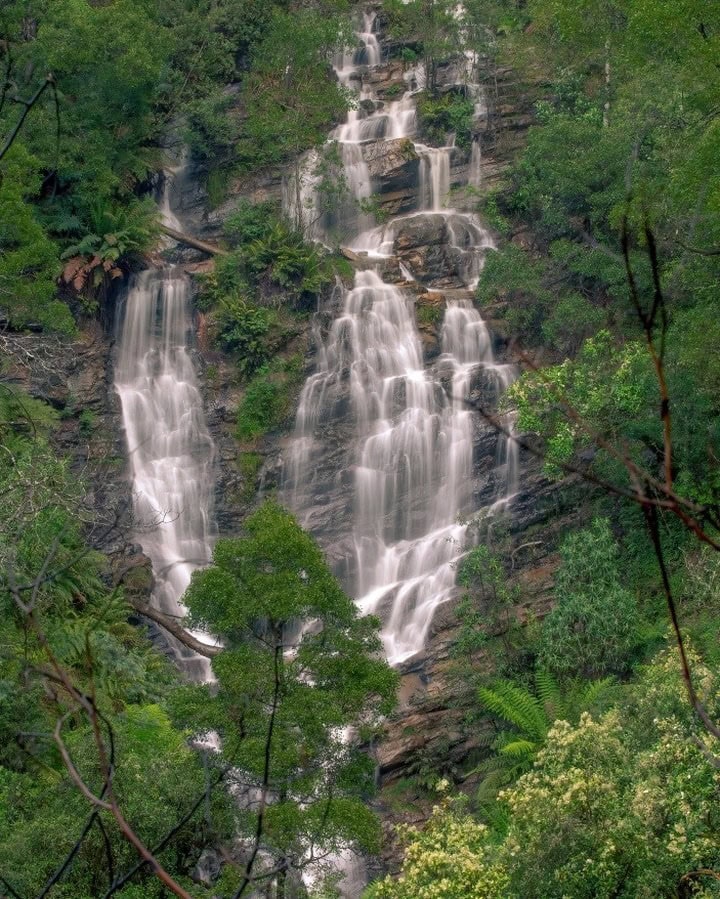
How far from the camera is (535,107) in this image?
34.4 m

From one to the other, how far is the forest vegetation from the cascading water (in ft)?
2.90

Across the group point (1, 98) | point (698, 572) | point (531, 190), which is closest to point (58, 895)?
point (1, 98)

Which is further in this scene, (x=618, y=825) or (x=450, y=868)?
(x=450, y=868)

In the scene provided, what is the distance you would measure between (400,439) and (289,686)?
13397mm

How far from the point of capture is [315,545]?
14.9 m

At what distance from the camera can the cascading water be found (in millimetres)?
26641

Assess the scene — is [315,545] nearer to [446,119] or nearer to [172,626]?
[172,626]

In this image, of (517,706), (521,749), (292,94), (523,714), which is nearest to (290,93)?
(292,94)

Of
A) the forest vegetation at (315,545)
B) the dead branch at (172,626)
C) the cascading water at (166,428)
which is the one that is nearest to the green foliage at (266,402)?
the forest vegetation at (315,545)

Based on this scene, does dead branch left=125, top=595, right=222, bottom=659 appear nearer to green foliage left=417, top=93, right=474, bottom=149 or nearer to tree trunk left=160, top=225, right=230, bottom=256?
tree trunk left=160, top=225, right=230, bottom=256

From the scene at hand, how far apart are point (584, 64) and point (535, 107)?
7.34 feet

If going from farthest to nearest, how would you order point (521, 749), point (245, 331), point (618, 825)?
point (245, 331) < point (521, 749) < point (618, 825)

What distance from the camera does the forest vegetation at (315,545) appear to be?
10.1m

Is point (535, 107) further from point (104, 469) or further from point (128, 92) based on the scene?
point (104, 469)
